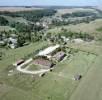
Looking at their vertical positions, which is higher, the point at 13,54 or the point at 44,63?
the point at 44,63

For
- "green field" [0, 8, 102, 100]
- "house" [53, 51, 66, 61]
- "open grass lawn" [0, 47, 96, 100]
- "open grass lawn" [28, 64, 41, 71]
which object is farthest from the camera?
"house" [53, 51, 66, 61]

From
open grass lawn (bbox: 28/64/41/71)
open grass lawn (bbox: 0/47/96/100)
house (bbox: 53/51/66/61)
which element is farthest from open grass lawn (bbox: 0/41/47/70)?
house (bbox: 53/51/66/61)

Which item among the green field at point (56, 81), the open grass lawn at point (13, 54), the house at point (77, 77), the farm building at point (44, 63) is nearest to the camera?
the green field at point (56, 81)

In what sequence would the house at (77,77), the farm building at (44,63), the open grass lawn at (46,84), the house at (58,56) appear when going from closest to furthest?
the open grass lawn at (46,84), the house at (77,77), the farm building at (44,63), the house at (58,56)

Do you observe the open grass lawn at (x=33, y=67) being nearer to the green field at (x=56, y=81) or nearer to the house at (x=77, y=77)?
the green field at (x=56, y=81)

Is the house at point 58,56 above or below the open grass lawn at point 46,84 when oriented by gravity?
below

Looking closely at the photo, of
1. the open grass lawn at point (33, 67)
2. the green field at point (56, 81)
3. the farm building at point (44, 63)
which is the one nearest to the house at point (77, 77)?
the green field at point (56, 81)

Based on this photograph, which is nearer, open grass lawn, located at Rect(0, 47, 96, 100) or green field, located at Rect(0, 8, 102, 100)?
open grass lawn, located at Rect(0, 47, 96, 100)

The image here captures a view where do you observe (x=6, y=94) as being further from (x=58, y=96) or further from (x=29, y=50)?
(x=29, y=50)

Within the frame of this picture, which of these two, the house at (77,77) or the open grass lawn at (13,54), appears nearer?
the house at (77,77)

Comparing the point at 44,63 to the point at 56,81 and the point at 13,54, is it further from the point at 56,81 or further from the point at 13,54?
the point at 13,54

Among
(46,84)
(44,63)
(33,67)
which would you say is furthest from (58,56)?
(46,84)

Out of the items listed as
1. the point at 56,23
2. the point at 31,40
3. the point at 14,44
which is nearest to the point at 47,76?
the point at 14,44

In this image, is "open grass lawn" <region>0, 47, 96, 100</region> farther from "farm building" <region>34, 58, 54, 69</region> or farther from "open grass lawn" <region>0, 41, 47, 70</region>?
"open grass lawn" <region>0, 41, 47, 70</region>
